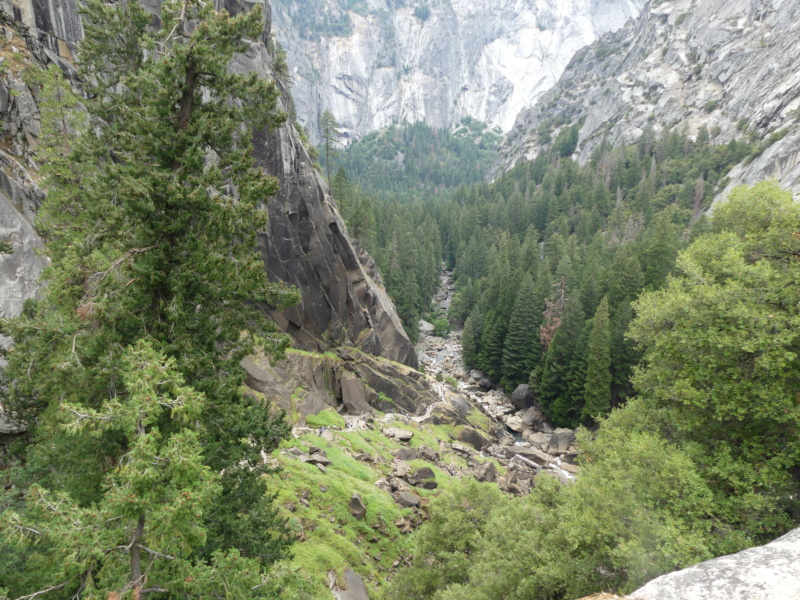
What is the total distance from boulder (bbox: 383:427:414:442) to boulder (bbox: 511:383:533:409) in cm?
2575

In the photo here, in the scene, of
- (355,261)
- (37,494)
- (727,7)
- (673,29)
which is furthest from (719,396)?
(673,29)

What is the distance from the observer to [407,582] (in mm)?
15938

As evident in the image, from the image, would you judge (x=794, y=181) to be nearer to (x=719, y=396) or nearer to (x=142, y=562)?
(x=719, y=396)

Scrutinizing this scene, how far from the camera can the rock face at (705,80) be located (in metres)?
89.9

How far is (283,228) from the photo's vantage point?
126 feet

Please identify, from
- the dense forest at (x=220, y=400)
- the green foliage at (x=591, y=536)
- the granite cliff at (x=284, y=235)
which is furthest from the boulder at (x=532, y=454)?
the green foliage at (x=591, y=536)

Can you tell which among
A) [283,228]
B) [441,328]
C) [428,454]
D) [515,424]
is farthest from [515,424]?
[283,228]

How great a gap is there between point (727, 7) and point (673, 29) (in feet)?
69.6

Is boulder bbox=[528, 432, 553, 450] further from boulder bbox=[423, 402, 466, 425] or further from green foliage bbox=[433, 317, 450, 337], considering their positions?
green foliage bbox=[433, 317, 450, 337]

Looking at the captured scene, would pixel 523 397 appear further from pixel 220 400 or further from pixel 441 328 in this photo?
pixel 220 400

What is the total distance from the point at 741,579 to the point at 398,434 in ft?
96.9

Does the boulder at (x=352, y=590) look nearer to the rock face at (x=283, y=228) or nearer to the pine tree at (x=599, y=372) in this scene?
the rock face at (x=283, y=228)

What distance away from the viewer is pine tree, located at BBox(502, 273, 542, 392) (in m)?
57.2

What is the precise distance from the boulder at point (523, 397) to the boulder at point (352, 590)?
4165 centimetres
